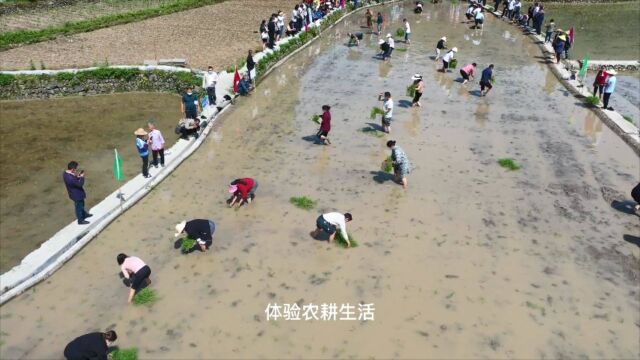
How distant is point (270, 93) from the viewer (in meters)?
22.0

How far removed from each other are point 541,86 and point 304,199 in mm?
15229

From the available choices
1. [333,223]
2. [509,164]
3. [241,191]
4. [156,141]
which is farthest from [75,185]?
[509,164]

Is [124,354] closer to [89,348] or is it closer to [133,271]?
[89,348]

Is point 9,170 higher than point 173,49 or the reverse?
the reverse

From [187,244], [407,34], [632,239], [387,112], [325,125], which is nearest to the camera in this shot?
[187,244]

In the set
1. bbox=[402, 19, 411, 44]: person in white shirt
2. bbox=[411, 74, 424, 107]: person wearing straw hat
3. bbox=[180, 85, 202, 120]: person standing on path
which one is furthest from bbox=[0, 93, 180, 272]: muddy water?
bbox=[402, 19, 411, 44]: person in white shirt

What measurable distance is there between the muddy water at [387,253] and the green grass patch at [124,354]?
24 cm

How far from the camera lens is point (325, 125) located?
16.3 metres

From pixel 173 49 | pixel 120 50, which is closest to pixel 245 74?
pixel 173 49

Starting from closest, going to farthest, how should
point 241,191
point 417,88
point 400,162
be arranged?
point 241,191 < point 400,162 < point 417,88

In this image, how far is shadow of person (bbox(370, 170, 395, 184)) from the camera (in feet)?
Answer: 47.7

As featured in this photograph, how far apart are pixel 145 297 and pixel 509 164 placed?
35.7 feet

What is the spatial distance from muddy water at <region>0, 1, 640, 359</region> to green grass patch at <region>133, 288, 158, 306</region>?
0.62 ft

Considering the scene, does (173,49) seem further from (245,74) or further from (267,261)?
(267,261)
